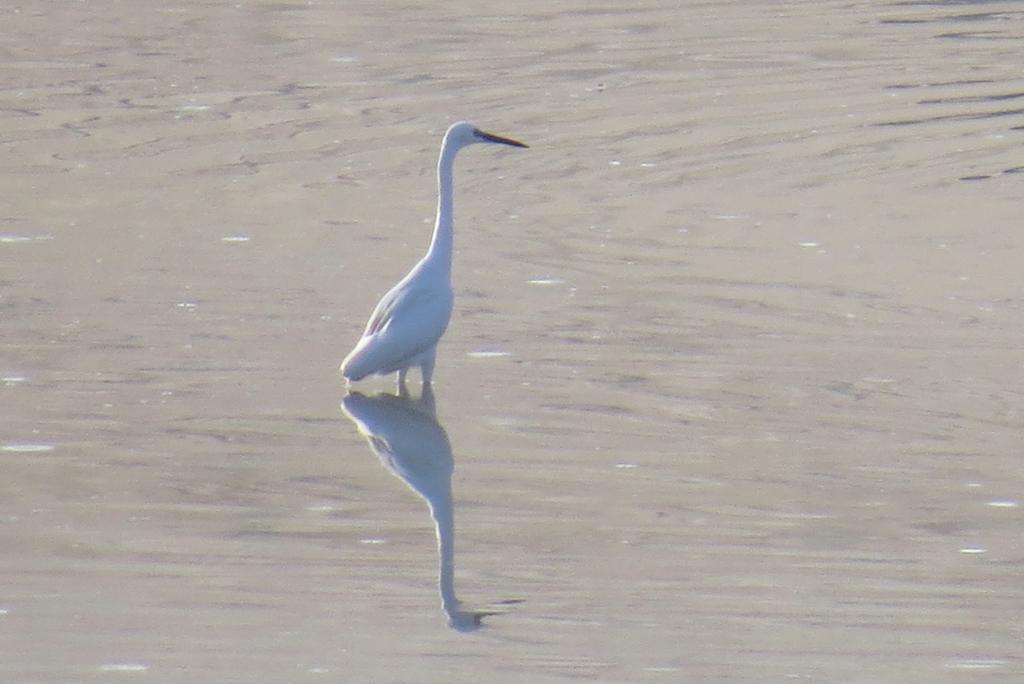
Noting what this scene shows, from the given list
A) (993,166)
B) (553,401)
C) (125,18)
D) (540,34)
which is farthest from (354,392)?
(125,18)

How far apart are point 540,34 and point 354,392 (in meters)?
8.41

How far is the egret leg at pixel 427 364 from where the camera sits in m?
7.78

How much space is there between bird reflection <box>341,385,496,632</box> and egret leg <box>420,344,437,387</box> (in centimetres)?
6

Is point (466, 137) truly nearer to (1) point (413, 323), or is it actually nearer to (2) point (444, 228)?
(2) point (444, 228)

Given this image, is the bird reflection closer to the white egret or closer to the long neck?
the white egret

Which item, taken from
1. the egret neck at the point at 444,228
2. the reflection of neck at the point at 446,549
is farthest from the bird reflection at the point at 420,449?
the egret neck at the point at 444,228

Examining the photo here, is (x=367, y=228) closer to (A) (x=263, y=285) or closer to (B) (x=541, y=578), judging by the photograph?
(A) (x=263, y=285)

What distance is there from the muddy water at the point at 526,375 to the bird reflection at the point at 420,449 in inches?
0.7

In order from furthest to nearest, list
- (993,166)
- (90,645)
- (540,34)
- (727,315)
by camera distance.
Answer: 1. (540,34)
2. (993,166)
3. (727,315)
4. (90,645)

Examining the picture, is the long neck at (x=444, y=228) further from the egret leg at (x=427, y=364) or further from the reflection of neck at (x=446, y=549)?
the reflection of neck at (x=446, y=549)

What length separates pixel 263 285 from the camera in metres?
9.30

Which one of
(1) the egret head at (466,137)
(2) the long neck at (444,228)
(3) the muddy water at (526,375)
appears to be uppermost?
(1) the egret head at (466,137)

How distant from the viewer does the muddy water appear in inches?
223

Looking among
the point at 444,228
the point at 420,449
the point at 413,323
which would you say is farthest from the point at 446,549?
the point at 444,228
